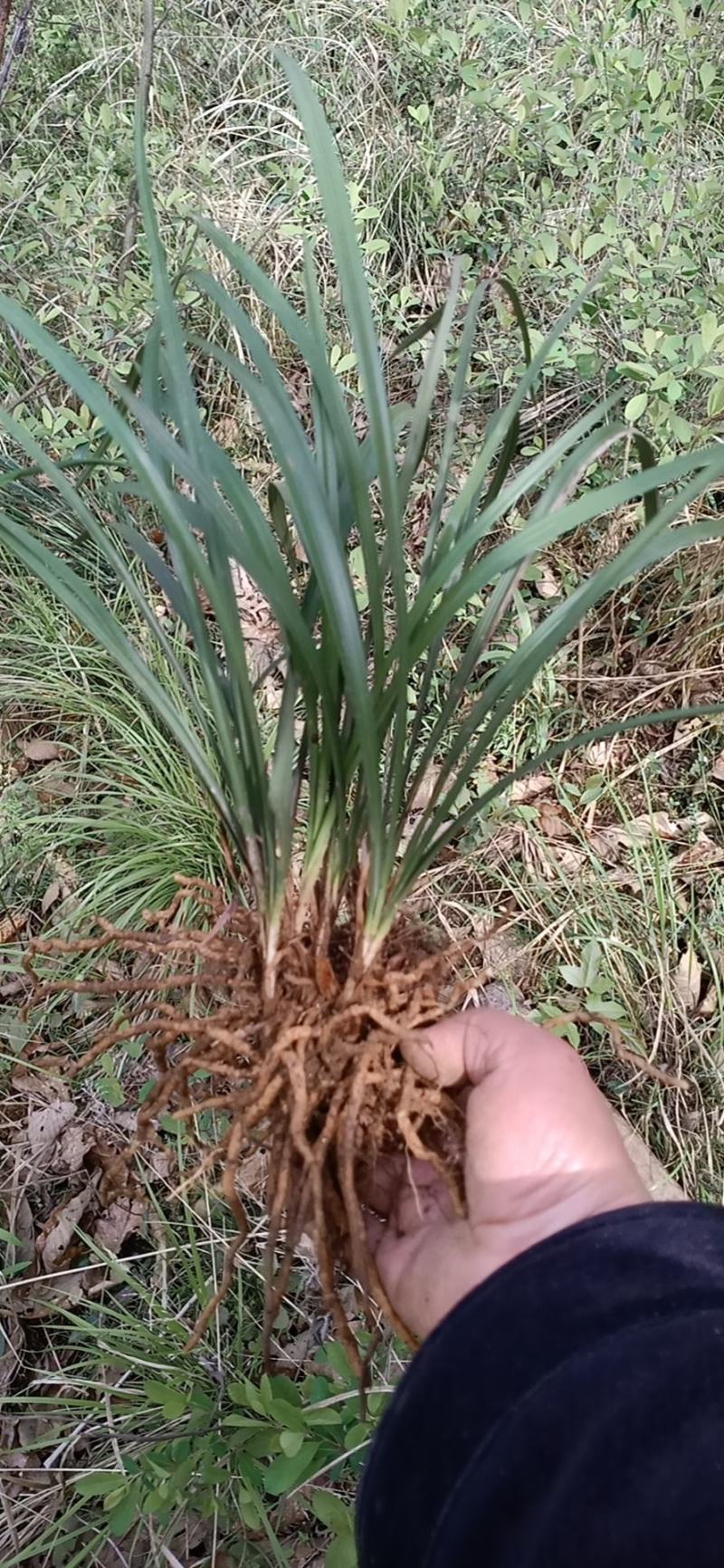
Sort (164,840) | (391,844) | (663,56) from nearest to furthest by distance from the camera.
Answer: (391,844) < (164,840) < (663,56)

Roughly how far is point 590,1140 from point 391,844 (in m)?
0.29

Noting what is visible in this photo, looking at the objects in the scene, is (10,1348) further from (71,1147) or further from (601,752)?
(601,752)

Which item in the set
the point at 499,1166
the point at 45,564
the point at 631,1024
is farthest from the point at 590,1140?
the point at 45,564

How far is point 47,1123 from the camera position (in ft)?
3.86

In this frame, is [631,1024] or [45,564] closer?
[45,564]

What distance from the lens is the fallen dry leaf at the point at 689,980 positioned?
3.90 ft

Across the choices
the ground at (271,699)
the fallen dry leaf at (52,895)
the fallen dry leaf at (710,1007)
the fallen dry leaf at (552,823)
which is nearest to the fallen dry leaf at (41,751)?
the ground at (271,699)

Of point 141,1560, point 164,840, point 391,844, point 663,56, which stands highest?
point 663,56

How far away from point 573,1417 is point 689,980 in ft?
2.47

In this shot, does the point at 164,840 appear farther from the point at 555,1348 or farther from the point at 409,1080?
the point at 555,1348

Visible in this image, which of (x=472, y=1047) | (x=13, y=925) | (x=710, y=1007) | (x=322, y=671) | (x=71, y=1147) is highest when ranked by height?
(x=322, y=671)

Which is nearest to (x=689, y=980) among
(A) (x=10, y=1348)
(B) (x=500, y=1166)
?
(B) (x=500, y=1166)

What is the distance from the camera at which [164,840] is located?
1.29 meters

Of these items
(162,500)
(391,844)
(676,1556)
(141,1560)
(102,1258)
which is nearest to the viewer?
(676,1556)
